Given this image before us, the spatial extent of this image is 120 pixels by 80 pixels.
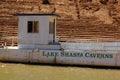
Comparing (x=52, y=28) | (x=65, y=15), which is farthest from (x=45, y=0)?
(x=52, y=28)

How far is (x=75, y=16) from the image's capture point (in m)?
46.3

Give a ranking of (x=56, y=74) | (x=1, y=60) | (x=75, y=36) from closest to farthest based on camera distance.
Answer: (x=56, y=74) < (x=1, y=60) < (x=75, y=36)

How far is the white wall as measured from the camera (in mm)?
26859

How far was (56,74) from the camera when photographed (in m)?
22.6

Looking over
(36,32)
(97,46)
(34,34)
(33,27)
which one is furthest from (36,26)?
(97,46)

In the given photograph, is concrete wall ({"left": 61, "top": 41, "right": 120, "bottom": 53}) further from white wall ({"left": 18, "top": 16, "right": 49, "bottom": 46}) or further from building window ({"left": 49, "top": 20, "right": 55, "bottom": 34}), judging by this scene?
building window ({"left": 49, "top": 20, "right": 55, "bottom": 34})

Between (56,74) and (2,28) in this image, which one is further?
(2,28)

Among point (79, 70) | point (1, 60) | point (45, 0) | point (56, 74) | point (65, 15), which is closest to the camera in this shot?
point (56, 74)

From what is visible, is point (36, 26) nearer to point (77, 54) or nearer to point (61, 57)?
point (61, 57)

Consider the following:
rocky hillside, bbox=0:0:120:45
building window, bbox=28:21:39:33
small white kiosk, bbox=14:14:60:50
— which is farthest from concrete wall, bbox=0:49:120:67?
rocky hillside, bbox=0:0:120:45

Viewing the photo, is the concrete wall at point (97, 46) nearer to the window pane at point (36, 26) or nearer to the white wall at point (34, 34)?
the white wall at point (34, 34)

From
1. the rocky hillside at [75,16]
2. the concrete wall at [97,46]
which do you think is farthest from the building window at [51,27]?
the rocky hillside at [75,16]

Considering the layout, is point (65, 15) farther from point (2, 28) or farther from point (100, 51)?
point (100, 51)

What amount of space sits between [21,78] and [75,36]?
19945 mm
